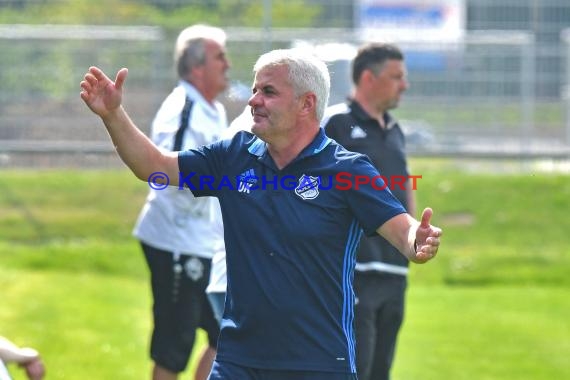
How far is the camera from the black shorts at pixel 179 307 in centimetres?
797

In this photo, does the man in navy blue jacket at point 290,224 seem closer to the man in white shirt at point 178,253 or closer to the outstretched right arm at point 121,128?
the outstretched right arm at point 121,128

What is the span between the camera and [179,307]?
26.2 feet

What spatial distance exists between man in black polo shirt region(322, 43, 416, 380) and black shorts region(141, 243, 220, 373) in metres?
0.92

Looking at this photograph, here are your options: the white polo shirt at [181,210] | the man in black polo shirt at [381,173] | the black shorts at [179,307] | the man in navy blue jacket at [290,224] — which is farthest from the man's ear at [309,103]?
the black shorts at [179,307]

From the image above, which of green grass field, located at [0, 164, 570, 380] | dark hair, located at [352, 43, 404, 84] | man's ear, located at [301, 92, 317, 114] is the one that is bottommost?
green grass field, located at [0, 164, 570, 380]

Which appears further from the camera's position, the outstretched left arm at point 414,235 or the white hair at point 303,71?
the white hair at point 303,71

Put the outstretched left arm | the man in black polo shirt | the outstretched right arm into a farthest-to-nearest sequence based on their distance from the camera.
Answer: the man in black polo shirt, the outstretched right arm, the outstretched left arm

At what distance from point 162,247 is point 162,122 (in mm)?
734

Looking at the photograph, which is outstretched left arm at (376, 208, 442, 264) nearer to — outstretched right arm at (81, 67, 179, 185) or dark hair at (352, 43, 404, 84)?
outstretched right arm at (81, 67, 179, 185)

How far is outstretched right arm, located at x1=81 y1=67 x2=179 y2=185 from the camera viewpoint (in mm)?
5352

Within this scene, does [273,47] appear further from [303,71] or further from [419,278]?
[303,71]

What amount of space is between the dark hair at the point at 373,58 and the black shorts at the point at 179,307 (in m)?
1.43

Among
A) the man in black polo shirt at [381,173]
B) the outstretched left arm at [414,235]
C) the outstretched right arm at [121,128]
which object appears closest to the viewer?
the outstretched left arm at [414,235]

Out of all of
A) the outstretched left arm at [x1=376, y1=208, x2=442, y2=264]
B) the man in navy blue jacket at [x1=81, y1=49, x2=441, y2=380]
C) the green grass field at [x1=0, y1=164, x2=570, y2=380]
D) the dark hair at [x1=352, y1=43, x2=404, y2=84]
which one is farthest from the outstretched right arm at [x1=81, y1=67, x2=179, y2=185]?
the green grass field at [x1=0, y1=164, x2=570, y2=380]
